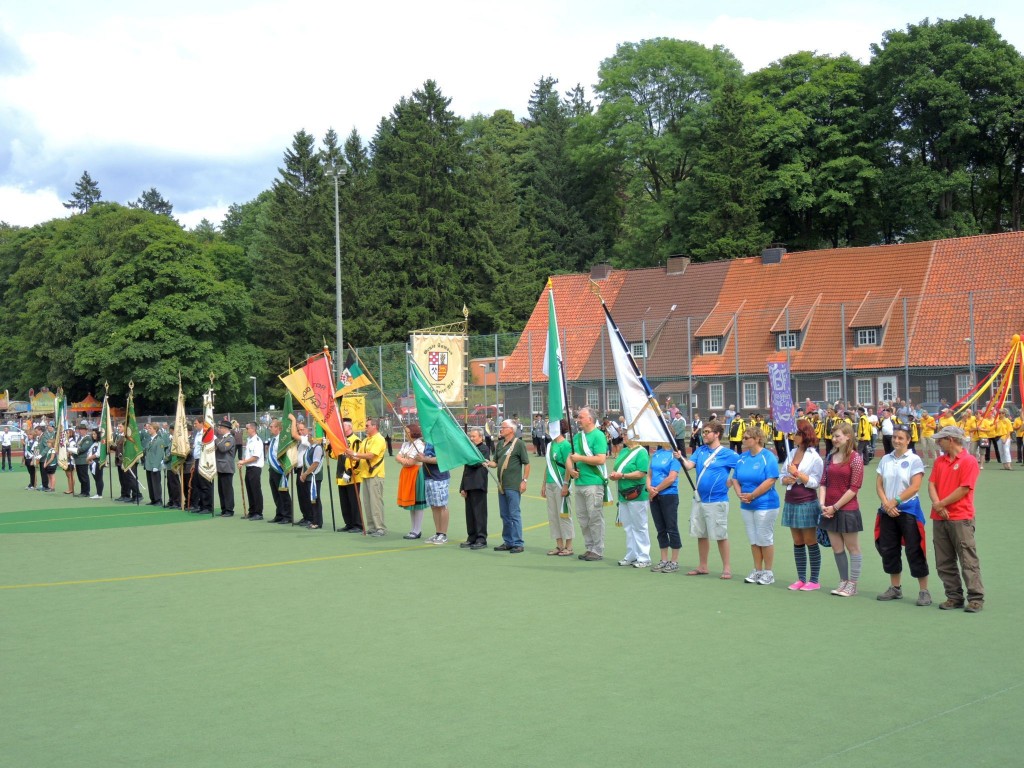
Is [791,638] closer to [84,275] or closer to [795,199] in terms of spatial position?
[795,199]

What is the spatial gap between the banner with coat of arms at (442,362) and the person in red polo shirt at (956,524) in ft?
93.1

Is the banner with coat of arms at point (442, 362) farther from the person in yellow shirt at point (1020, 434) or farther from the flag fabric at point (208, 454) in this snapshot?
the person in yellow shirt at point (1020, 434)

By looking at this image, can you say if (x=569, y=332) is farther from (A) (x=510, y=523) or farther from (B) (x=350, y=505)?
(A) (x=510, y=523)

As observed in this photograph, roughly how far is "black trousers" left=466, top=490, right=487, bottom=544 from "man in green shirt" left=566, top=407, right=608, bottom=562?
201cm

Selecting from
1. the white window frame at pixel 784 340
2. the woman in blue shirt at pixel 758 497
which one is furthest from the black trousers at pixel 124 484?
the white window frame at pixel 784 340

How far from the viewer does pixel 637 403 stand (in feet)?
45.3

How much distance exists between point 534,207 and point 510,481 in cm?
5959

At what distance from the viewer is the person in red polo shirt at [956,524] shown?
987 cm

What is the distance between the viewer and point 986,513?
17.7 m

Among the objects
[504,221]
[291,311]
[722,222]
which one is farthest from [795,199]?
[291,311]

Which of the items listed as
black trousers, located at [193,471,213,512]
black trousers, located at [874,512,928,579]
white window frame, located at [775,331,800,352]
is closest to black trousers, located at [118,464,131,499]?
black trousers, located at [193,471,213,512]

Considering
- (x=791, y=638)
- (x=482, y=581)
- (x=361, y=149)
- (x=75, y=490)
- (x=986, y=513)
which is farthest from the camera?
(x=361, y=149)

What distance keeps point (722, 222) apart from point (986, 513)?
41618mm

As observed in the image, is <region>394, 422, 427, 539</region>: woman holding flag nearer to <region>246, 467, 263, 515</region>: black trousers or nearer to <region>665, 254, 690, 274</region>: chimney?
<region>246, 467, 263, 515</region>: black trousers
